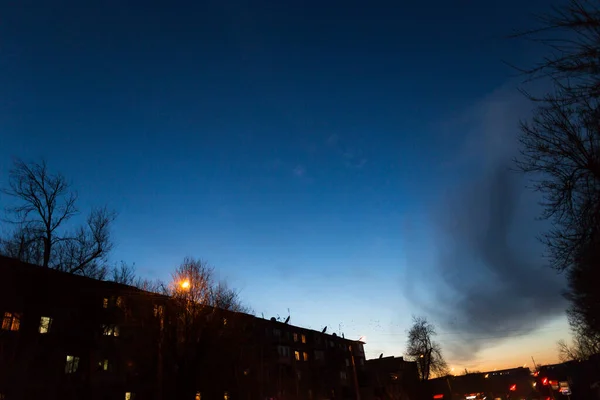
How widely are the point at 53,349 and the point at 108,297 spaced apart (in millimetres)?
7669

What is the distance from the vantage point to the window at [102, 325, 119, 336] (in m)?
38.3

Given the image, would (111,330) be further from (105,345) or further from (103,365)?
(103,365)

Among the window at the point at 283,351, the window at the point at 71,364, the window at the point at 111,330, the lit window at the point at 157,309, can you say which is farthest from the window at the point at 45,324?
the window at the point at 283,351

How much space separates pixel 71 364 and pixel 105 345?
3.07 m

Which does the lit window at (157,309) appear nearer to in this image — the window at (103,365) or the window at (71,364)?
the window at (103,365)

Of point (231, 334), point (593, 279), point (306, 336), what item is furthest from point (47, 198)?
point (306, 336)

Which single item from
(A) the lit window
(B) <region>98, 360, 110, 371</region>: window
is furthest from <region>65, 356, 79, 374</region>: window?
(A) the lit window

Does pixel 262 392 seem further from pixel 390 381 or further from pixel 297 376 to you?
pixel 390 381

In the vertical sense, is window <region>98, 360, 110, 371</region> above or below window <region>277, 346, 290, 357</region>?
below

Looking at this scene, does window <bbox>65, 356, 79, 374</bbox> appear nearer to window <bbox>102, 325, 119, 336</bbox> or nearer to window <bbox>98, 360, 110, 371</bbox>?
window <bbox>98, 360, 110, 371</bbox>

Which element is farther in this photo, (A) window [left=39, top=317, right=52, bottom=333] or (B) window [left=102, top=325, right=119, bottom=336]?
(B) window [left=102, top=325, right=119, bottom=336]

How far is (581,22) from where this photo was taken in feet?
19.2

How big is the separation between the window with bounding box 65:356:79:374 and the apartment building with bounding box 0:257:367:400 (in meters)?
0.08

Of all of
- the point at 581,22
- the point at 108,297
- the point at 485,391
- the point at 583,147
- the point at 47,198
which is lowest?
the point at 485,391
